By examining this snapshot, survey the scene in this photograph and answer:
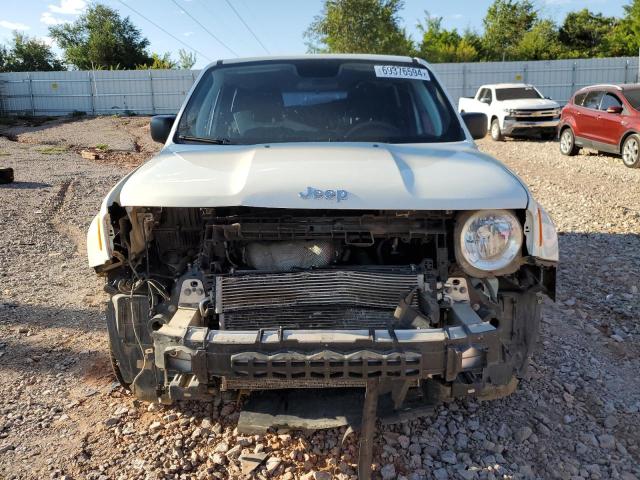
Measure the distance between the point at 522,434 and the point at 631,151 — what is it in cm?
1023

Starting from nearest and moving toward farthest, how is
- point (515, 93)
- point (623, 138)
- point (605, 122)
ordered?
point (623, 138) < point (605, 122) < point (515, 93)

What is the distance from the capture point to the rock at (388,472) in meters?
2.67

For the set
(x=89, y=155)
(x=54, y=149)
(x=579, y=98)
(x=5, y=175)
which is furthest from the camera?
(x=54, y=149)

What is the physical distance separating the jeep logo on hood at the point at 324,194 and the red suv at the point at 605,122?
10.6 m

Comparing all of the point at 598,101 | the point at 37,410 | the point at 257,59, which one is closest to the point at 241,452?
the point at 37,410

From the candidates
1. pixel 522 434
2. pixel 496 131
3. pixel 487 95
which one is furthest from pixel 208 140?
pixel 487 95

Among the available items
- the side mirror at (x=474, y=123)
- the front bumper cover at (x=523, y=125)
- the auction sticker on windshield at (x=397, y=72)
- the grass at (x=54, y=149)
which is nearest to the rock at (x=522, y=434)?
the side mirror at (x=474, y=123)

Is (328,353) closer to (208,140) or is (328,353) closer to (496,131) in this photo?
(208,140)

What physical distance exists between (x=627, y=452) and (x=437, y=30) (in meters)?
50.8

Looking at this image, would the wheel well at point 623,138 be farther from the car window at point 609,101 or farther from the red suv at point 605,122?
the car window at point 609,101

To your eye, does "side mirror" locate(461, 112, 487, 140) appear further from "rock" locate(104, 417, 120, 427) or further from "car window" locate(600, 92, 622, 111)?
"car window" locate(600, 92, 622, 111)

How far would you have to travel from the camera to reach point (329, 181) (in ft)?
8.64

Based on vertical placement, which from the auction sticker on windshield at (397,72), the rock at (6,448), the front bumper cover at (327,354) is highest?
the auction sticker on windshield at (397,72)

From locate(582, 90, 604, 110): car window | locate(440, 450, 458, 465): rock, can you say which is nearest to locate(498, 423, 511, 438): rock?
locate(440, 450, 458, 465): rock
